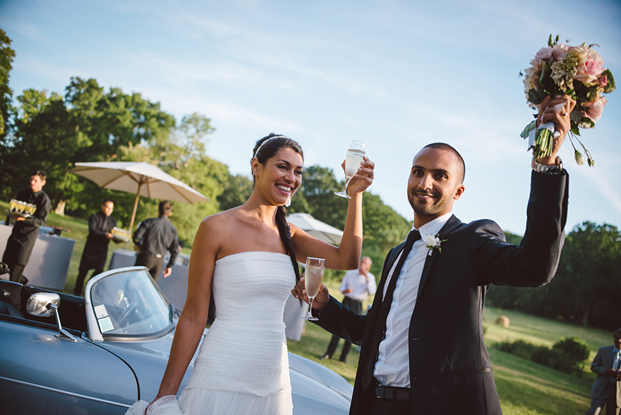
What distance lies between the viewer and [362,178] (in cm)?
242

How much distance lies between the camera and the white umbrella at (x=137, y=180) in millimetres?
10078

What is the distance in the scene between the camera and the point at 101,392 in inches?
92.0

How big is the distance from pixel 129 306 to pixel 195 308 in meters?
1.49

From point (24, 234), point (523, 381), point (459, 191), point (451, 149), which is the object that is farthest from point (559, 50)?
point (523, 381)

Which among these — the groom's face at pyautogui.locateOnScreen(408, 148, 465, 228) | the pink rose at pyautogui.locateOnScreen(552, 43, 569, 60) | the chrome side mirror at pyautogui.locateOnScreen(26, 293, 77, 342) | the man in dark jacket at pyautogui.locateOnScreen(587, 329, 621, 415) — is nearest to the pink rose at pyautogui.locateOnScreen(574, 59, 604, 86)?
the pink rose at pyautogui.locateOnScreen(552, 43, 569, 60)

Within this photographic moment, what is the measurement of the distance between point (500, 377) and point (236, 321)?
40.4 ft

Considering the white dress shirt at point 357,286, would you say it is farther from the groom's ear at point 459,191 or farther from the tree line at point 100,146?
the tree line at point 100,146

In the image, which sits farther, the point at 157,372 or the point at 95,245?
the point at 95,245

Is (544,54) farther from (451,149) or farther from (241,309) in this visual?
(241,309)

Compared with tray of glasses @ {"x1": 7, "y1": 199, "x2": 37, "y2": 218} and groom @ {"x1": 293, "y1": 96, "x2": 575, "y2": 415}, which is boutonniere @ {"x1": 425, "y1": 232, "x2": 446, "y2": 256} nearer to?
groom @ {"x1": 293, "y1": 96, "x2": 575, "y2": 415}

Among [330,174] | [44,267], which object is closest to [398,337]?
[44,267]

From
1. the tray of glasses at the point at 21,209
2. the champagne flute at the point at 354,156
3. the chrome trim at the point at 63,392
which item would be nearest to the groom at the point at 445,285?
the champagne flute at the point at 354,156

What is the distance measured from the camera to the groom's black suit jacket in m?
1.51

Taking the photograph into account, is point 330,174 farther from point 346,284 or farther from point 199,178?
point 346,284
